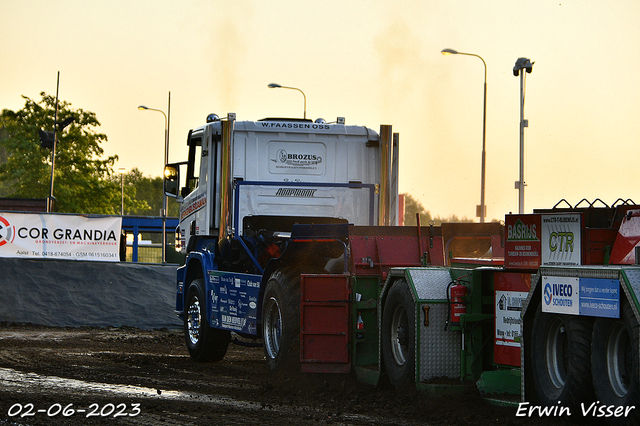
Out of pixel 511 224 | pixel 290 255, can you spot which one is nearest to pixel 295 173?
pixel 290 255

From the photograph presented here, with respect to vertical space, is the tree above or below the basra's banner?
above

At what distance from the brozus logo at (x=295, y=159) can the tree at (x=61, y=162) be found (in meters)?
49.7

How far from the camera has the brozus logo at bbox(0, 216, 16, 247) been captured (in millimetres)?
20562

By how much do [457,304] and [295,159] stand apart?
195 inches

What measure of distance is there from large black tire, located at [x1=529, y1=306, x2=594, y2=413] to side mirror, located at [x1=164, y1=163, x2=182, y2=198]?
321 inches

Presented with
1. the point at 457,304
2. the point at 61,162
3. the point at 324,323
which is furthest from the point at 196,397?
the point at 61,162

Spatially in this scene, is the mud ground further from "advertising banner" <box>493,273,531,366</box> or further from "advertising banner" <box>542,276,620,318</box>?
"advertising banner" <box>542,276,620,318</box>

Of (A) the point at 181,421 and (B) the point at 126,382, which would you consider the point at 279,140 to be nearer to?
(B) the point at 126,382

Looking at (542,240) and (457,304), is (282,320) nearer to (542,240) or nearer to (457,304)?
(457,304)

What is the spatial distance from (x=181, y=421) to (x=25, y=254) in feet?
47.2

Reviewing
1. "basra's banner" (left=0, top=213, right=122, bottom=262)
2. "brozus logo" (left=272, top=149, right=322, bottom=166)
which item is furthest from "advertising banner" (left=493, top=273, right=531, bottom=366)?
"basra's banner" (left=0, top=213, right=122, bottom=262)

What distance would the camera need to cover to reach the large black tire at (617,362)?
615cm

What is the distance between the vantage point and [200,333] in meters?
13.5

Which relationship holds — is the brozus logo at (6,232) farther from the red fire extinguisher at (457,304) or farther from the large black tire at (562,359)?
the large black tire at (562,359)
